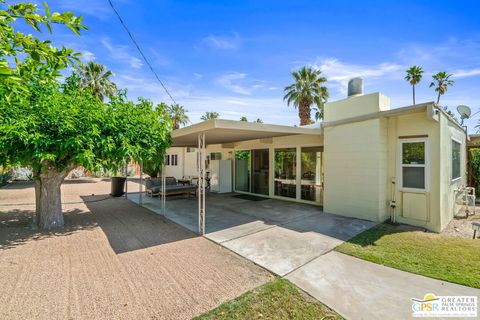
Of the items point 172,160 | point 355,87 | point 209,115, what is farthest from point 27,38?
point 209,115

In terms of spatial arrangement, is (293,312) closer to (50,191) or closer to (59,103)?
(59,103)

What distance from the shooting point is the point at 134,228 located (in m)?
6.20

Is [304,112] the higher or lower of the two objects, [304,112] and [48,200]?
the higher

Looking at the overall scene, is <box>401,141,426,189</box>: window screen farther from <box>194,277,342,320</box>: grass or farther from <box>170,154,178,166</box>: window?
<box>170,154,178,166</box>: window

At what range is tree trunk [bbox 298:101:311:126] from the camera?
18169mm

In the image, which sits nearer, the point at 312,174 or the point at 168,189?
the point at 312,174

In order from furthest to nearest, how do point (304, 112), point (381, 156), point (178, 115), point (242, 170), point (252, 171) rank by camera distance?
point (178, 115), point (304, 112), point (242, 170), point (252, 171), point (381, 156)

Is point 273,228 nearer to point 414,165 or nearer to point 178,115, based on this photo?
point 414,165

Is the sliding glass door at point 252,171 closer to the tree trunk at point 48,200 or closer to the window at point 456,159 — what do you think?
the window at point 456,159

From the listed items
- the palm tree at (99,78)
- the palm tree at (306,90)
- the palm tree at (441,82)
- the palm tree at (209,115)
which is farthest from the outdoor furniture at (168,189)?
the palm tree at (441,82)

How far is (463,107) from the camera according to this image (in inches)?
337

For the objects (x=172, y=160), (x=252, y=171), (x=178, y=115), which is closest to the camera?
(x=252, y=171)

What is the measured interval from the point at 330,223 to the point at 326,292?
11.5 feet
